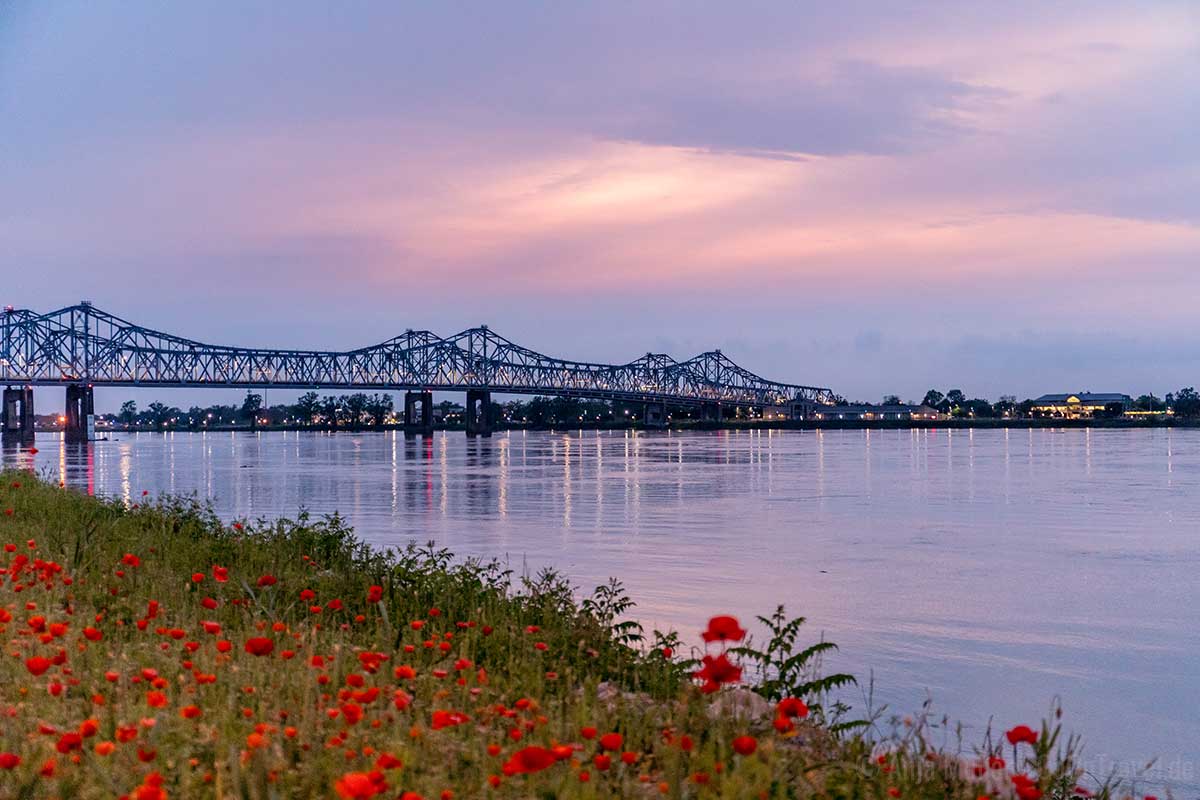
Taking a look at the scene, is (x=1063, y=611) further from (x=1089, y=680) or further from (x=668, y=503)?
(x=668, y=503)

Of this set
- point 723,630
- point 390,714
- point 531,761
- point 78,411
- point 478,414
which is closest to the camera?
point 531,761

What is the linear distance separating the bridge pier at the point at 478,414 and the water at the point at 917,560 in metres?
131

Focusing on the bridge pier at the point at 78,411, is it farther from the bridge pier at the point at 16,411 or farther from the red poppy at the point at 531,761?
the red poppy at the point at 531,761

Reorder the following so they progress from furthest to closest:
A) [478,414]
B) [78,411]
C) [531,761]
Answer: [478,414] < [78,411] < [531,761]

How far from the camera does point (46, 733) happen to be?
513cm

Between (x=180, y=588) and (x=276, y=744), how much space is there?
20.0 feet

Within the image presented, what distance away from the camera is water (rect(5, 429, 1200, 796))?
11500 millimetres

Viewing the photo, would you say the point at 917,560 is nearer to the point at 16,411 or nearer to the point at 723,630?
the point at 723,630

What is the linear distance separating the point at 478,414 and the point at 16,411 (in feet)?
224

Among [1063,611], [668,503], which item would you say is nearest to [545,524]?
[668,503]

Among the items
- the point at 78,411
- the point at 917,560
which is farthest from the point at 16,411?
the point at 917,560

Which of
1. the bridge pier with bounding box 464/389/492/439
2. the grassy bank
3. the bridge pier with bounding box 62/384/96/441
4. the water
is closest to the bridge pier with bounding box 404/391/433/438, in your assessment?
the bridge pier with bounding box 464/389/492/439

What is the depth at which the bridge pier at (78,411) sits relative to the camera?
142 meters

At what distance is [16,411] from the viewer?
495 feet
